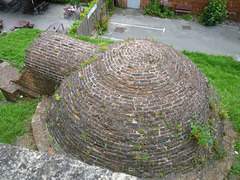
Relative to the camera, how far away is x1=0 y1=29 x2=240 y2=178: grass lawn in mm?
6983

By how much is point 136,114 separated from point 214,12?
12.2 metres

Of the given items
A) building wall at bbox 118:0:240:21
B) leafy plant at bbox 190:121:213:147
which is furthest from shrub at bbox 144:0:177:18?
leafy plant at bbox 190:121:213:147

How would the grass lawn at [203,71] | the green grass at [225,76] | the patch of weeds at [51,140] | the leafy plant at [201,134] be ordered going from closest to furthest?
the leafy plant at [201,134]
the patch of weeds at [51,140]
the grass lawn at [203,71]
the green grass at [225,76]

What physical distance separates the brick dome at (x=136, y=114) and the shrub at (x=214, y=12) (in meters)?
10.3

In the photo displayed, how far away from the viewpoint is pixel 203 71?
10328mm

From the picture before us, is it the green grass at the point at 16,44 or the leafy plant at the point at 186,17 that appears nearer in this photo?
the green grass at the point at 16,44

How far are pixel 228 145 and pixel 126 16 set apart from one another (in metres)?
12.0

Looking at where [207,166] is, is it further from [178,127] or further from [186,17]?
[186,17]

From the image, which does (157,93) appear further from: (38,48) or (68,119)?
(38,48)

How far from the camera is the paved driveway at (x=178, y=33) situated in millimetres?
12562

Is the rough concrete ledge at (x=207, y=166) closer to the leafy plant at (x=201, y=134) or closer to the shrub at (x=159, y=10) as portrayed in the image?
the leafy plant at (x=201, y=134)

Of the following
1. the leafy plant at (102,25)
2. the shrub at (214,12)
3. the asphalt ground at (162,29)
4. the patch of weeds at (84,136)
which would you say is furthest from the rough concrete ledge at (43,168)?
the shrub at (214,12)

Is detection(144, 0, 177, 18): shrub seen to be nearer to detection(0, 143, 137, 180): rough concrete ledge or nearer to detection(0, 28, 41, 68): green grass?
detection(0, 28, 41, 68): green grass

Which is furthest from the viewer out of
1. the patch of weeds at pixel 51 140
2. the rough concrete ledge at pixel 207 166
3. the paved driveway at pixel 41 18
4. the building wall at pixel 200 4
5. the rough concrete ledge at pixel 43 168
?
the paved driveway at pixel 41 18
